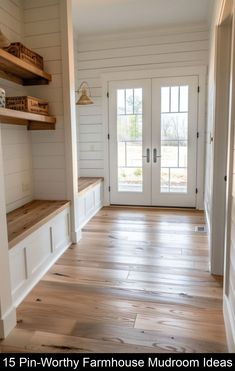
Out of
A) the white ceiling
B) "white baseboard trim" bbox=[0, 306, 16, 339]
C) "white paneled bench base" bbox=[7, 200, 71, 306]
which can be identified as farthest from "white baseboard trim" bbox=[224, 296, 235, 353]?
the white ceiling

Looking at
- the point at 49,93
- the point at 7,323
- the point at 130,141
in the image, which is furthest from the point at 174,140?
the point at 7,323

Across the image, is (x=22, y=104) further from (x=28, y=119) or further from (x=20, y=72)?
(x=20, y=72)

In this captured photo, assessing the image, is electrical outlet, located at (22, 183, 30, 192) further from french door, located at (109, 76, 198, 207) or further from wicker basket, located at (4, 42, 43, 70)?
french door, located at (109, 76, 198, 207)

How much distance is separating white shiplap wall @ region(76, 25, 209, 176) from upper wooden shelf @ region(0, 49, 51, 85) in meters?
1.85

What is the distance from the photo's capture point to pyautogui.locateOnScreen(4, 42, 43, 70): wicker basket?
2666 mm

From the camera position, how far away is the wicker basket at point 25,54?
2.67m

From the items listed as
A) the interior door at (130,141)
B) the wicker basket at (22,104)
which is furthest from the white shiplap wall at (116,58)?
the wicker basket at (22,104)

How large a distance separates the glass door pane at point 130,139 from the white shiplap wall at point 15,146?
196 centimetres

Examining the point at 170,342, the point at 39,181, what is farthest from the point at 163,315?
the point at 39,181

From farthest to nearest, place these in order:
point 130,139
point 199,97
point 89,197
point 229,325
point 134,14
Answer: point 130,139 → point 199,97 → point 89,197 → point 134,14 → point 229,325

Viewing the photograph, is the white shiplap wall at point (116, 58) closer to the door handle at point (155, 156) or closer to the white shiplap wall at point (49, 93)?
the door handle at point (155, 156)

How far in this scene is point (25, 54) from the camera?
9.05 feet

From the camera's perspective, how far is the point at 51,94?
125 inches

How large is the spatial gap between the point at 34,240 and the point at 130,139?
113 inches
